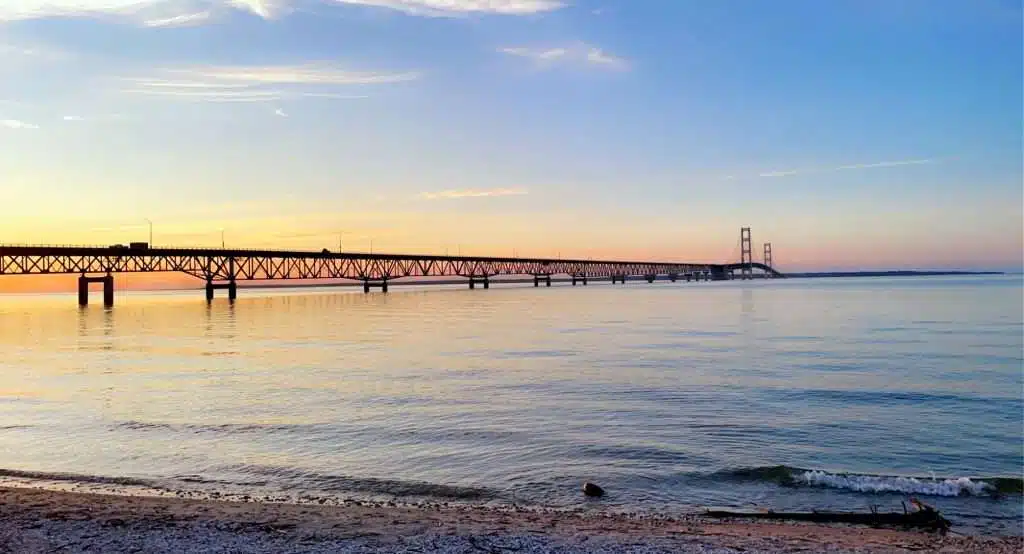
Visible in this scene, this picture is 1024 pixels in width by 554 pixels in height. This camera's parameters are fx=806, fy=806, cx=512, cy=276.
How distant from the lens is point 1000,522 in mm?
12062

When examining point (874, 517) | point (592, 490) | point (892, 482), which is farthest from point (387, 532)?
point (892, 482)

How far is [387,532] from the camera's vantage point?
10531 millimetres

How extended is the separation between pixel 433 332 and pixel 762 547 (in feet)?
154

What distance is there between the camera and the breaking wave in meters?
13.6

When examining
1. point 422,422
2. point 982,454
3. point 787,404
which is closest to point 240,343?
point 422,422

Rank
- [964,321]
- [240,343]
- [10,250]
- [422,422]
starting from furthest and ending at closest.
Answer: [10,250]
[964,321]
[240,343]
[422,422]

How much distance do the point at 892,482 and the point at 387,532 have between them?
9042 millimetres

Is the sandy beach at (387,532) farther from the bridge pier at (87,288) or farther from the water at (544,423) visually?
the bridge pier at (87,288)

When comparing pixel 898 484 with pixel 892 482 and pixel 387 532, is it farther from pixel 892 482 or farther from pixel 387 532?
pixel 387 532

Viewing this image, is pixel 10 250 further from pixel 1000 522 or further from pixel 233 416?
pixel 1000 522

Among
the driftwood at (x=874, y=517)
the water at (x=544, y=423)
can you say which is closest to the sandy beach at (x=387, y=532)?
the driftwood at (x=874, y=517)

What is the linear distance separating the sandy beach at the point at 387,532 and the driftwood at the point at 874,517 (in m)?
0.41

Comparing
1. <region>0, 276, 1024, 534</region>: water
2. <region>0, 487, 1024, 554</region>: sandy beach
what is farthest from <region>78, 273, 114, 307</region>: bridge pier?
<region>0, 487, 1024, 554</region>: sandy beach

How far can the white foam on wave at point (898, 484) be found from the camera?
13.6 metres
